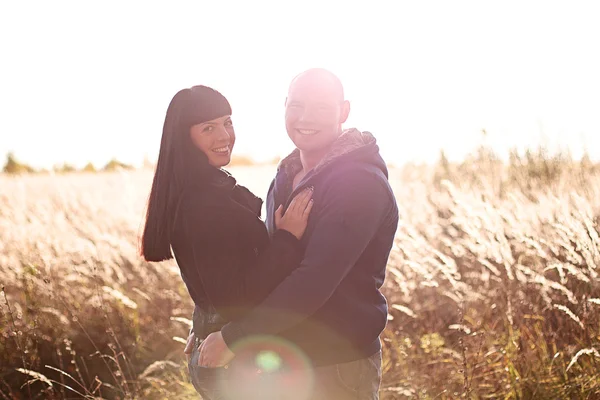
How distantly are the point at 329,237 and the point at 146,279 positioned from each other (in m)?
4.02

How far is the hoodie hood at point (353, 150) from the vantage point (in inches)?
89.4

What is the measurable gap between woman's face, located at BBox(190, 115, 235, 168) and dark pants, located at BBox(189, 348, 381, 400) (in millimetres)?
767

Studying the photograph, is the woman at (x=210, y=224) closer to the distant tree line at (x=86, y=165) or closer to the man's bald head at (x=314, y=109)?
the man's bald head at (x=314, y=109)

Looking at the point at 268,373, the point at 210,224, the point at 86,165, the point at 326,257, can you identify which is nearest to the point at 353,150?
the point at 326,257

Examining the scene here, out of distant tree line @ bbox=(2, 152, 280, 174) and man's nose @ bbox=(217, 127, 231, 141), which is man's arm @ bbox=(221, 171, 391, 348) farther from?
distant tree line @ bbox=(2, 152, 280, 174)

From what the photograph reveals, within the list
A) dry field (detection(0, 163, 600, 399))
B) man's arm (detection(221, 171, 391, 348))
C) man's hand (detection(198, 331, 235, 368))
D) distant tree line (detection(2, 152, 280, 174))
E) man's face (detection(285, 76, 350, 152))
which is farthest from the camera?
distant tree line (detection(2, 152, 280, 174))

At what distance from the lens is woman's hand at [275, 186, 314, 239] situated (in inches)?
88.1

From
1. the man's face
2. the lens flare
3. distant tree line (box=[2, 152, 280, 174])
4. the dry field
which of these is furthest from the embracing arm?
distant tree line (box=[2, 152, 280, 174])

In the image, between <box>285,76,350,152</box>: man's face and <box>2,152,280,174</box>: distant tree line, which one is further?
<box>2,152,280,174</box>: distant tree line

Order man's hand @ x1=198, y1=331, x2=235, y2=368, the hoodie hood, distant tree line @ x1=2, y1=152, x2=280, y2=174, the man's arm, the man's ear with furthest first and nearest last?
distant tree line @ x1=2, y1=152, x2=280, y2=174, the man's ear, the hoodie hood, man's hand @ x1=198, y1=331, x2=235, y2=368, the man's arm

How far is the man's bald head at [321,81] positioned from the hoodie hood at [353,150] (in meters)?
0.18

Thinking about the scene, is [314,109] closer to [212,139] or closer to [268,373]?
[212,139]

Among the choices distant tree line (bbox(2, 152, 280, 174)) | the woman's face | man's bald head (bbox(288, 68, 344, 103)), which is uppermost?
man's bald head (bbox(288, 68, 344, 103))

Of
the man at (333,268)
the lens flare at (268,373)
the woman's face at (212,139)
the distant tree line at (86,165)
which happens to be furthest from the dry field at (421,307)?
the distant tree line at (86,165)
